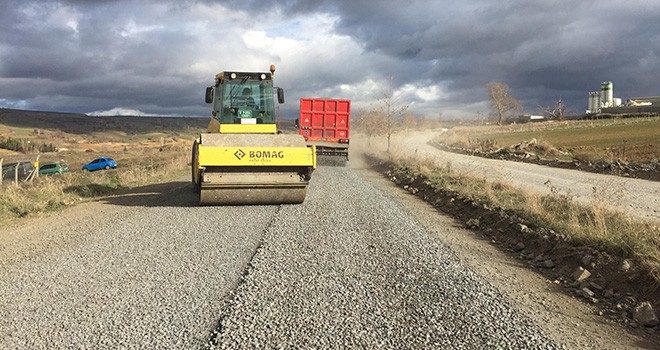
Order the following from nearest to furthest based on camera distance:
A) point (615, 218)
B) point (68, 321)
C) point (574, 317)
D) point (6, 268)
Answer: point (68, 321) → point (574, 317) → point (6, 268) → point (615, 218)

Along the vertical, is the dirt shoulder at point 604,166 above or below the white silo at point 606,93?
below

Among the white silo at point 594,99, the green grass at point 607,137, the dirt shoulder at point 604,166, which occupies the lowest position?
the dirt shoulder at point 604,166

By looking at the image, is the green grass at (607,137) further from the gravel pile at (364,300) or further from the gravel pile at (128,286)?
the gravel pile at (128,286)

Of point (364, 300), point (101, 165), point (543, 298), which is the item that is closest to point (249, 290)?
point (364, 300)

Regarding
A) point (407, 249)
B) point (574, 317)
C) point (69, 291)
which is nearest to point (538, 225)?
point (407, 249)

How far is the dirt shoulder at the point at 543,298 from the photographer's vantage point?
14.6 ft

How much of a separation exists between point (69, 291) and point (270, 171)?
6096 millimetres

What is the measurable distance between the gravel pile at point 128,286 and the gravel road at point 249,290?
0.02 m

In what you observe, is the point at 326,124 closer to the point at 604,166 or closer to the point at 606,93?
the point at 604,166

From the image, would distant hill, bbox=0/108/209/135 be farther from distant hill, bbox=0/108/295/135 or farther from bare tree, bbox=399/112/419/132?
bare tree, bbox=399/112/419/132

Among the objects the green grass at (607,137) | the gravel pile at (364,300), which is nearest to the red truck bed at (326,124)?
the gravel pile at (364,300)

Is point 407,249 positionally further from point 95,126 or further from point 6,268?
point 95,126

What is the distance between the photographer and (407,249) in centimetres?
730

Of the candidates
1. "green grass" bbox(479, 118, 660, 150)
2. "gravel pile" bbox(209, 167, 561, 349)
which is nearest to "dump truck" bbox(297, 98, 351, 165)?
"gravel pile" bbox(209, 167, 561, 349)
